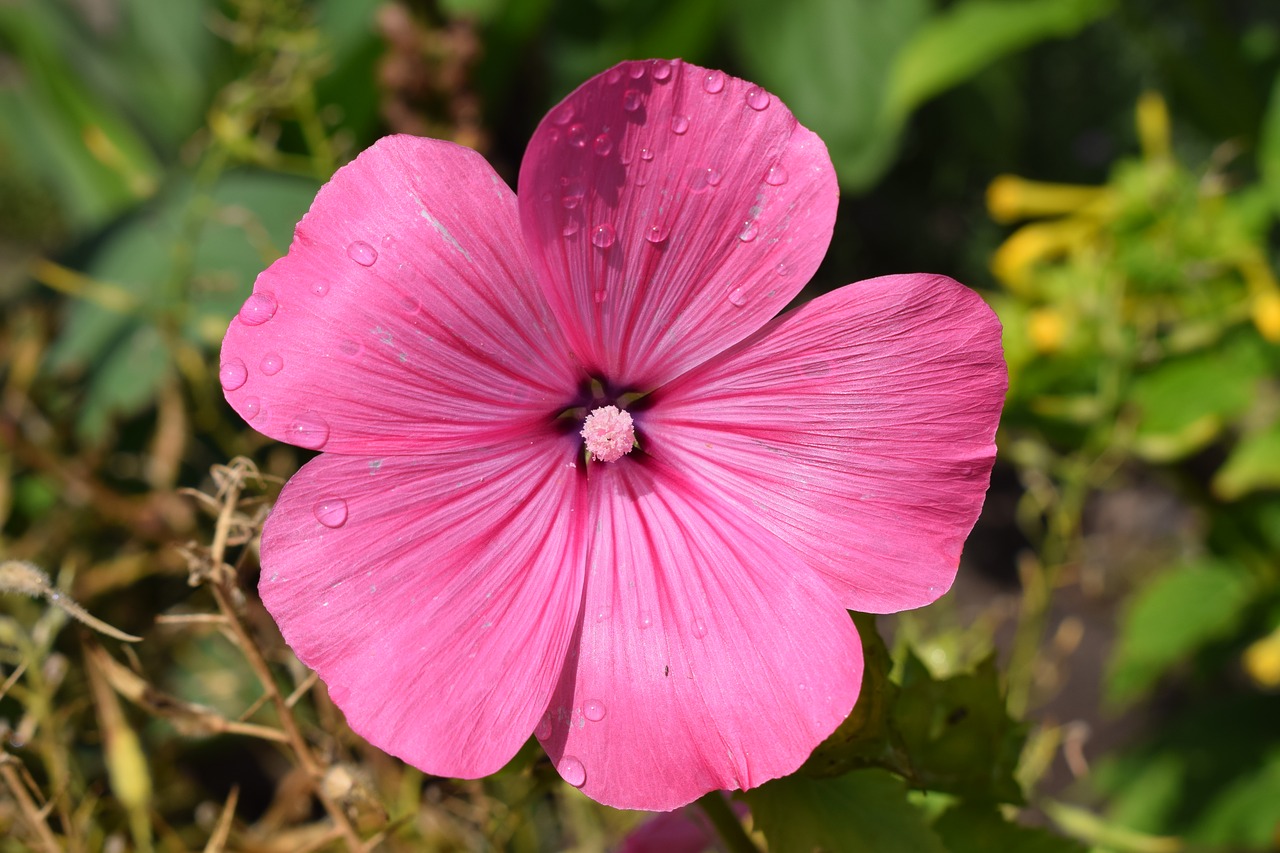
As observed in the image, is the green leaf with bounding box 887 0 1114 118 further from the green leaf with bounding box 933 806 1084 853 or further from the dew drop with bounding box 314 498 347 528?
the dew drop with bounding box 314 498 347 528

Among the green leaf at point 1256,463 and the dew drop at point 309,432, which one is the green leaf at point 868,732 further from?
the green leaf at point 1256,463

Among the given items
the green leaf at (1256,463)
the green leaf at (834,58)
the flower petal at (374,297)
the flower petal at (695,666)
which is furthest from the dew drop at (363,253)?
the green leaf at (834,58)

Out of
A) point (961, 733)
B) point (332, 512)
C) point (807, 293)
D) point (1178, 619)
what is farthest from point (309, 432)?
point (807, 293)

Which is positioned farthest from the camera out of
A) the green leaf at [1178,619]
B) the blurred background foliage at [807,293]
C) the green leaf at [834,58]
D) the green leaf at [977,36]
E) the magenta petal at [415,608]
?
the green leaf at [834,58]

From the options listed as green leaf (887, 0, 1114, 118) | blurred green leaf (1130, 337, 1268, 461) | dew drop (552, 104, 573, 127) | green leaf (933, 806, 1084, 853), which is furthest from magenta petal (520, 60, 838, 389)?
green leaf (887, 0, 1114, 118)

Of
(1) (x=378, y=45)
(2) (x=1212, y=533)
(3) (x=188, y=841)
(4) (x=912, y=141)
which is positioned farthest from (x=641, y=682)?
(4) (x=912, y=141)

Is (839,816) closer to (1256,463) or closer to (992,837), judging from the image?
(992,837)

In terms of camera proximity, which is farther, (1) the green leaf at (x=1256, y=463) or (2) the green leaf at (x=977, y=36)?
(2) the green leaf at (x=977, y=36)
